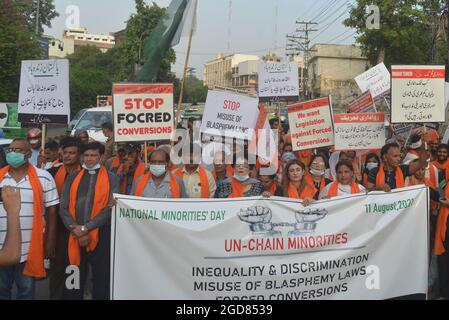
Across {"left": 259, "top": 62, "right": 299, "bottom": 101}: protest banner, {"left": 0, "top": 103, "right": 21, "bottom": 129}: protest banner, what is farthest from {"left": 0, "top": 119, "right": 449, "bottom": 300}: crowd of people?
{"left": 0, "top": 103, "right": 21, "bottom": 129}: protest banner

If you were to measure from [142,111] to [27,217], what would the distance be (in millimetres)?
1653

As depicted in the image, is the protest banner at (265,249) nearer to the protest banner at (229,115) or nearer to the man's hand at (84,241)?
the man's hand at (84,241)

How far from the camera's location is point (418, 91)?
5746 millimetres

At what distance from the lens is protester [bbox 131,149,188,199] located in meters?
4.73

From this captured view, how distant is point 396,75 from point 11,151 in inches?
163

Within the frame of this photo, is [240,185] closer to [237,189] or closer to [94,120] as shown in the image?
[237,189]

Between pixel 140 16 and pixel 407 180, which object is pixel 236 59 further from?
pixel 407 180

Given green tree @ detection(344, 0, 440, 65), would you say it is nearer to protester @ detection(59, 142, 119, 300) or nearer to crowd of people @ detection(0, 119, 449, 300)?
crowd of people @ detection(0, 119, 449, 300)

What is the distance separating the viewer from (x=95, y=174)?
4559mm

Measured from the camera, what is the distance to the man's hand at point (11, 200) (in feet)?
11.8

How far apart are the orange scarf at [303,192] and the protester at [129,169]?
1.56m

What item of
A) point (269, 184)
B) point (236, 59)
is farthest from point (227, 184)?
point (236, 59)

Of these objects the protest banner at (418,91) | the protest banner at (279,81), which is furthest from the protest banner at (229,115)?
the protest banner at (279,81)

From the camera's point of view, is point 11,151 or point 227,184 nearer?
point 11,151
